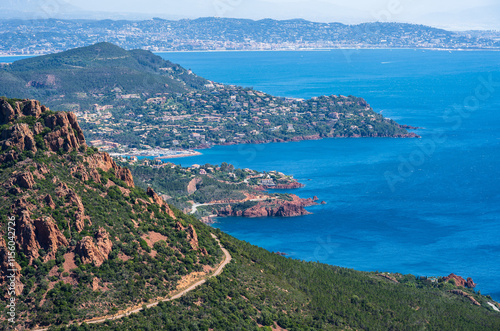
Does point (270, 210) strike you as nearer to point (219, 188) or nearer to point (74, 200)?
point (219, 188)

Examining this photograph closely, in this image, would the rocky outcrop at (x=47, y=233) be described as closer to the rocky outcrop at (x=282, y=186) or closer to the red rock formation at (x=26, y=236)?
the red rock formation at (x=26, y=236)

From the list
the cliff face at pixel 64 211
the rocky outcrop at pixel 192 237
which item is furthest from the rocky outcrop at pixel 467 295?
the rocky outcrop at pixel 192 237

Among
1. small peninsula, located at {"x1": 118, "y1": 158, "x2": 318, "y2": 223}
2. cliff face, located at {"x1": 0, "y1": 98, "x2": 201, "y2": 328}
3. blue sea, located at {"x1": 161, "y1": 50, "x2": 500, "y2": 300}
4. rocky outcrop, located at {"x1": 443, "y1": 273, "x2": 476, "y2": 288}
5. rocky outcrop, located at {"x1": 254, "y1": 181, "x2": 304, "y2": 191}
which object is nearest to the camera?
cliff face, located at {"x1": 0, "y1": 98, "x2": 201, "y2": 328}

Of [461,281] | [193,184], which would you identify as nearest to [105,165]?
[461,281]

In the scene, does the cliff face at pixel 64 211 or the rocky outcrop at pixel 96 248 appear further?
the rocky outcrop at pixel 96 248

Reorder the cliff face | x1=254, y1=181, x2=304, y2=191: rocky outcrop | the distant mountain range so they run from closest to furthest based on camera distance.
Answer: the cliff face, x1=254, y1=181, x2=304, y2=191: rocky outcrop, the distant mountain range

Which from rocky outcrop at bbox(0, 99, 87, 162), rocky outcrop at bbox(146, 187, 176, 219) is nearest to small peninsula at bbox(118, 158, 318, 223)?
rocky outcrop at bbox(146, 187, 176, 219)

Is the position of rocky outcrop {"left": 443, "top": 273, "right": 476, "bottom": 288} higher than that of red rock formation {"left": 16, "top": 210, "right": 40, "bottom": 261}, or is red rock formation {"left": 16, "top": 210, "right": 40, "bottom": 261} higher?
red rock formation {"left": 16, "top": 210, "right": 40, "bottom": 261}

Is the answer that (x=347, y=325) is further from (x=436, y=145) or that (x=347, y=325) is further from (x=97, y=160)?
(x=436, y=145)

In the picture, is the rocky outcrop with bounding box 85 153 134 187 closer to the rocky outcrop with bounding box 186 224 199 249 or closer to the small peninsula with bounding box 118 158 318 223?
the rocky outcrop with bounding box 186 224 199 249
